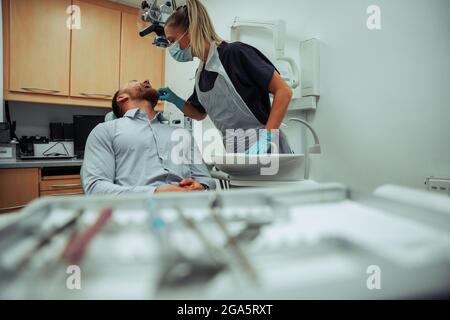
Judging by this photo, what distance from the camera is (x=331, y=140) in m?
1.76

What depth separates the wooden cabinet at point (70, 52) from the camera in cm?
261

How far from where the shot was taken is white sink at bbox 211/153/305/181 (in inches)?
34.8

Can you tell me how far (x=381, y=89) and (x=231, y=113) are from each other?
73 centimetres

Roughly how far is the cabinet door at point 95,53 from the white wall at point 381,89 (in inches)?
74.4

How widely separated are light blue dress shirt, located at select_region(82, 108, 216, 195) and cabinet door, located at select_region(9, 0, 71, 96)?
1730 millimetres

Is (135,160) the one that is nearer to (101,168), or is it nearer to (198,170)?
(101,168)

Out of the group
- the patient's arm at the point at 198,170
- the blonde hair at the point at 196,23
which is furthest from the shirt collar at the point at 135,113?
the blonde hair at the point at 196,23

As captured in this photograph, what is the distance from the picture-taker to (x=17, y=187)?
2307mm

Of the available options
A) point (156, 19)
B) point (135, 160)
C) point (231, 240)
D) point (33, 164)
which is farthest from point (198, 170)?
point (33, 164)

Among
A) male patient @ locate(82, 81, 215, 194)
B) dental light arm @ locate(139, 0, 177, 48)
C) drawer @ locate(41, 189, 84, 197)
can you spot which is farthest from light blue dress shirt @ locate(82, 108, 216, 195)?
drawer @ locate(41, 189, 84, 197)

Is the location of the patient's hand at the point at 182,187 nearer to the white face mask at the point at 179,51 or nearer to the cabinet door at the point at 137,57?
the white face mask at the point at 179,51
